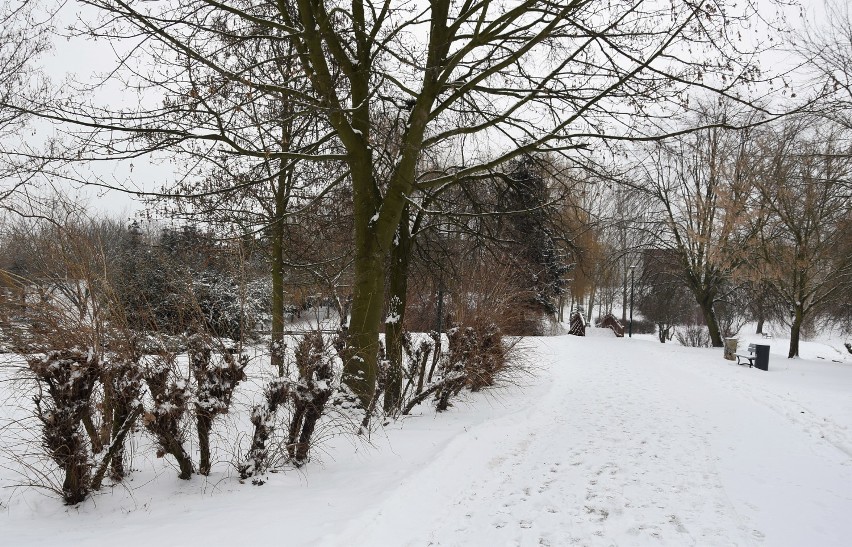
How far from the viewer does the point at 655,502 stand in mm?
4934

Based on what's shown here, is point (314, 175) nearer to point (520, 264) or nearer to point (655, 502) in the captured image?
point (520, 264)

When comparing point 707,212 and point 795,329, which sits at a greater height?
point 707,212

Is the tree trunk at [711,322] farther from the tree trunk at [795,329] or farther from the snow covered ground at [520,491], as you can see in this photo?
the snow covered ground at [520,491]

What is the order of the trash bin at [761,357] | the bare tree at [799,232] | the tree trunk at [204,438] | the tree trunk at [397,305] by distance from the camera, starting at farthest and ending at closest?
the bare tree at [799,232], the trash bin at [761,357], the tree trunk at [397,305], the tree trunk at [204,438]

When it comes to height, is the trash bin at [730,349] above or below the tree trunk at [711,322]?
below

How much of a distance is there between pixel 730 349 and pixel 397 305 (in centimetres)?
1467

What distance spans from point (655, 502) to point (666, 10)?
5468 mm

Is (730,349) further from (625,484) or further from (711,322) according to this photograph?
(625,484)

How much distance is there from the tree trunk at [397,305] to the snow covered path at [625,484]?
58.2 inches

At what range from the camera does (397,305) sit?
905 cm

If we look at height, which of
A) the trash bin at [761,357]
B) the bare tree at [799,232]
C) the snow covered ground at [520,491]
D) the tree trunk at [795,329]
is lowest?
the snow covered ground at [520,491]

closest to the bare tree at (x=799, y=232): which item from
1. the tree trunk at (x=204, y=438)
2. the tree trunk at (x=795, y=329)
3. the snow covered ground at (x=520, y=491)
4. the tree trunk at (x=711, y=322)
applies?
the tree trunk at (x=795, y=329)

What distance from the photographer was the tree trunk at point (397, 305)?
8.31 metres

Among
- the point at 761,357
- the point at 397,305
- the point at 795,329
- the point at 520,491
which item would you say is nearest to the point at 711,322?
the point at 795,329
